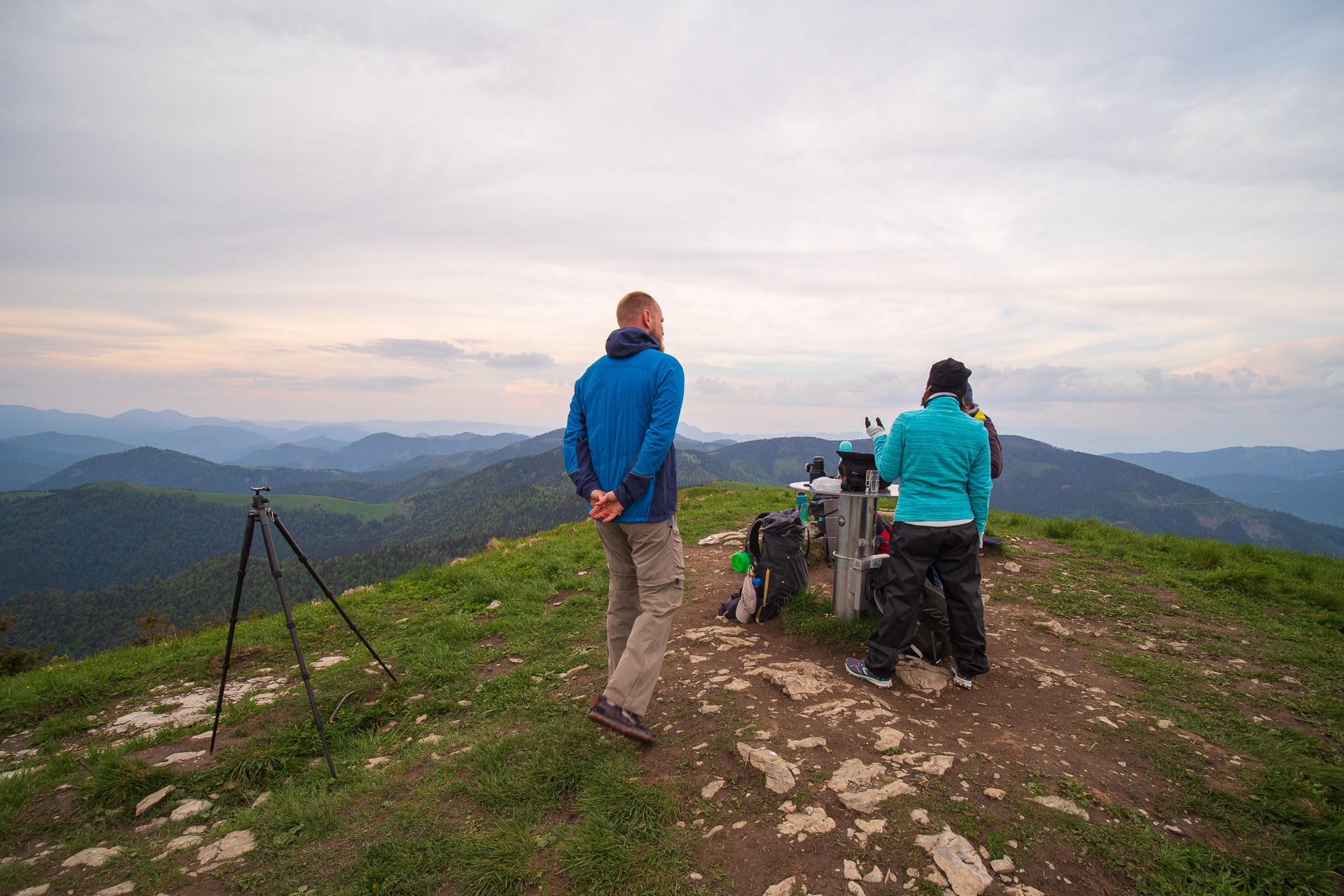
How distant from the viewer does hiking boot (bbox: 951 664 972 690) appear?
5137 mm

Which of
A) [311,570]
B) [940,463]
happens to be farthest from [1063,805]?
[311,570]

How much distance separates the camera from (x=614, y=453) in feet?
14.4

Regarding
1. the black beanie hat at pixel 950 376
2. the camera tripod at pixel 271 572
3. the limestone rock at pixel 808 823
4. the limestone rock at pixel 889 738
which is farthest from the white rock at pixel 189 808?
the black beanie hat at pixel 950 376

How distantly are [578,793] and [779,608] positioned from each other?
3.62 m

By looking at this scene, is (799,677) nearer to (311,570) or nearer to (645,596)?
(645,596)

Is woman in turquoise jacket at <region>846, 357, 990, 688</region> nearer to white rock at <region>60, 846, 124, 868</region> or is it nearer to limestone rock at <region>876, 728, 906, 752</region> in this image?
limestone rock at <region>876, 728, 906, 752</region>

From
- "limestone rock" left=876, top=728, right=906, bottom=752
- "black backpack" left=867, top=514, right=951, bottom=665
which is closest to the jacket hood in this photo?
"black backpack" left=867, top=514, right=951, bottom=665

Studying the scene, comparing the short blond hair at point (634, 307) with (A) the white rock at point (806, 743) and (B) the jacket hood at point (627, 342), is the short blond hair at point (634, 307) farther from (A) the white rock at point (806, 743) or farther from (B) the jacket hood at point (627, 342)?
(A) the white rock at point (806, 743)

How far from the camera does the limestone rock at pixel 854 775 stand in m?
3.69

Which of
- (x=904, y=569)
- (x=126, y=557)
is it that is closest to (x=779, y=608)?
(x=904, y=569)

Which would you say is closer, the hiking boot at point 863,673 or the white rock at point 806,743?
the white rock at point 806,743

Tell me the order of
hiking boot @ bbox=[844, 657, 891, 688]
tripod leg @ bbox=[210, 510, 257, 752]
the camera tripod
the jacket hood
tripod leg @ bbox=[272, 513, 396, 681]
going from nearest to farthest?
the jacket hood < the camera tripod < tripod leg @ bbox=[210, 510, 257, 752] < tripod leg @ bbox=[272, 513, 396, 681] < hiking boot @ bbox=[844, 657, 891, 688]

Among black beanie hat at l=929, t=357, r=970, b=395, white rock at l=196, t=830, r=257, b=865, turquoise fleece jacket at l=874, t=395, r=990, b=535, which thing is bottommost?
white rock at l=196, t=830, r=257, b=865

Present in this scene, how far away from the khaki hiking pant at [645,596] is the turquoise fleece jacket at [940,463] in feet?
7.68
